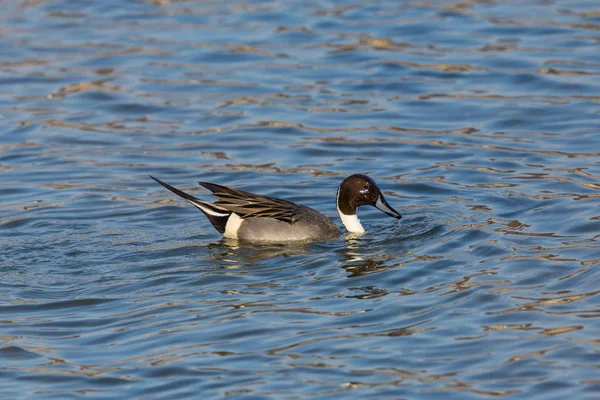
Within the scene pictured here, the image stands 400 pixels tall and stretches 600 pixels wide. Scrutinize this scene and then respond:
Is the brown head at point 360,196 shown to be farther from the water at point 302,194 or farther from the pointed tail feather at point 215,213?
the pointed tail feather at point 215,213

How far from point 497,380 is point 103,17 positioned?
42.5 feet

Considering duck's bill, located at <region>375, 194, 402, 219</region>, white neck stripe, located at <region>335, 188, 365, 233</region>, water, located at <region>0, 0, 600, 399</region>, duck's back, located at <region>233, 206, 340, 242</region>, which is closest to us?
water, located at <region>0, 0, 600, 399</region>

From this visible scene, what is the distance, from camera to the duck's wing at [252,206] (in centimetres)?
975

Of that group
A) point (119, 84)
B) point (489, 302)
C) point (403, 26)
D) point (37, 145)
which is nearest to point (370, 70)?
point (403, 26)

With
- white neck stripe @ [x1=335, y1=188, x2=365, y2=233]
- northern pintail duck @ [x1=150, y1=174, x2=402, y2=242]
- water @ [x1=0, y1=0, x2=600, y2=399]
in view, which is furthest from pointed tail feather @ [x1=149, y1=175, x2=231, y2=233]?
white neck stripe @ [x1=335, y1=188, x2=365, y2=233]

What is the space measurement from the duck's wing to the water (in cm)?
30

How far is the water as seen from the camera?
269 inches

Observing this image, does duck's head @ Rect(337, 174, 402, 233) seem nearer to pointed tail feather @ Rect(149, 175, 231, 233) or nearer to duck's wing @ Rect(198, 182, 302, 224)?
duck's wing @ Rect(198, 182, 302, 224)

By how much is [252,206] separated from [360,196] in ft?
2.91

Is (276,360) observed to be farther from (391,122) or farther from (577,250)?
(391,122)

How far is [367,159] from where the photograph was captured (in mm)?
11930

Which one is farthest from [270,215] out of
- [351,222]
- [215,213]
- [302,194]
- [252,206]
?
[302,194]

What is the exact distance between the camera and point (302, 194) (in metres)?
11.1

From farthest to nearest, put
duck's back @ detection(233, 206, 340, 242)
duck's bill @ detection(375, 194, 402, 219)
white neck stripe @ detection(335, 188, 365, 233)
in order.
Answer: white neck stripe @ detection(335, 188, 365, 233), duck's bill @ detection(375, 194, 402, 219), duck's back @ detection(233, 206, 340, 242)
